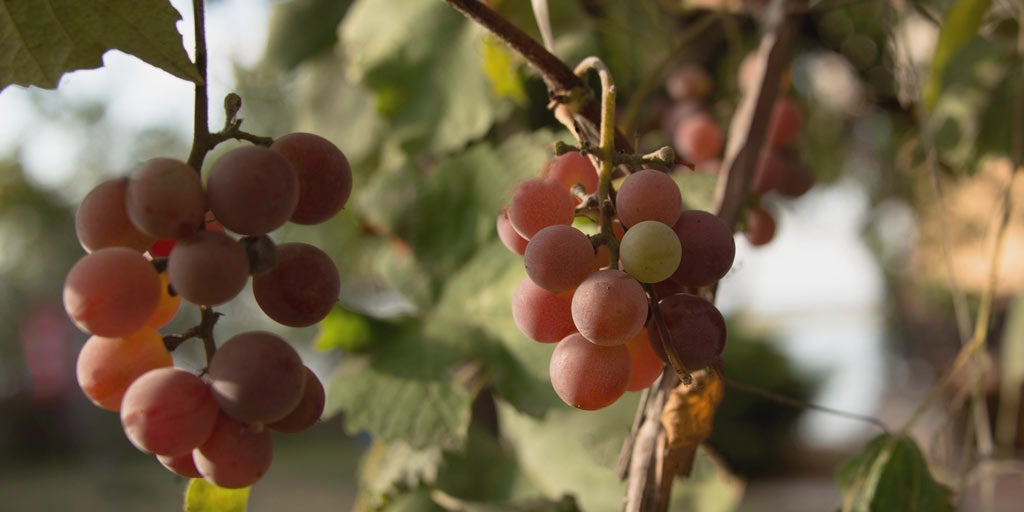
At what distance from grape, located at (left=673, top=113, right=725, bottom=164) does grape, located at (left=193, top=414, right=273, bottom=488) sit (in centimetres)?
39

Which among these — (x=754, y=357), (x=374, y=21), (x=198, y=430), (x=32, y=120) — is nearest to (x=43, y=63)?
(x=198, y=430)

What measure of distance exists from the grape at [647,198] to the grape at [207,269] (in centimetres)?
11

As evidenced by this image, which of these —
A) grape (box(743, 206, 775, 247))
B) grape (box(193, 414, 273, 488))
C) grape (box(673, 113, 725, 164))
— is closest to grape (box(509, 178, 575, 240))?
grape (box(193, 414, 273, 488))

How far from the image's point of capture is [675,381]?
1.11 feet

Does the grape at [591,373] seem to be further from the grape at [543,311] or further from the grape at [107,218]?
the grape at [107,218]

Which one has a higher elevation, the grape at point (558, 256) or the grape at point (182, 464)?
the grape at point (558, 256)

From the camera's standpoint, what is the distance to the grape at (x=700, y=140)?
0.58 m

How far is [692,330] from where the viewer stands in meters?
0.26

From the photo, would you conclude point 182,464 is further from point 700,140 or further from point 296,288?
point 700,140

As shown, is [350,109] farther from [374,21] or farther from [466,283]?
[466,283]

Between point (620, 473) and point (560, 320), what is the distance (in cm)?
8

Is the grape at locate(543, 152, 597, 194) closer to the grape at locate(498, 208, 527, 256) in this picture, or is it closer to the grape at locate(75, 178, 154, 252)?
the grape at locate(498, 208, 527, 256)

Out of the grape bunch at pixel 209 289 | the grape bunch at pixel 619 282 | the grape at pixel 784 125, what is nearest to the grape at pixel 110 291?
the grape bunch at pixel 209 289

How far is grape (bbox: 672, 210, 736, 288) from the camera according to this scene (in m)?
0.27
